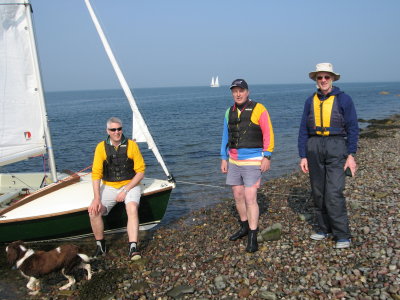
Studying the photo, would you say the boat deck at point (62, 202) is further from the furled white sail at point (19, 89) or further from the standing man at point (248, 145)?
the standing man at point (248, 145)

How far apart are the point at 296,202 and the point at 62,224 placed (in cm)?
538

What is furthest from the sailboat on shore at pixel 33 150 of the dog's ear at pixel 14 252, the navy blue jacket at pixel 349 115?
the navy blue jacket at pixel 349 115

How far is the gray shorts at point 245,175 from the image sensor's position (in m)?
5.50

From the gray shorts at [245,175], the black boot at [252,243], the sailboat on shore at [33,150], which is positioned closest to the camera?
the gray shorts at [245,175]

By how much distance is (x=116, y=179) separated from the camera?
21.1ft

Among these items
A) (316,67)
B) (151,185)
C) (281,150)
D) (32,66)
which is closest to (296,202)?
(151,185)

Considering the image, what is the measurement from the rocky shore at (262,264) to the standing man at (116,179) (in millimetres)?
578

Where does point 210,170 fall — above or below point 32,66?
below

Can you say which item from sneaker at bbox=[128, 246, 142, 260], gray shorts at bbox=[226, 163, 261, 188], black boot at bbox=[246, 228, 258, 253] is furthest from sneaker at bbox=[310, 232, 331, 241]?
sneaker at bbox=[128, 246, 142, 260]

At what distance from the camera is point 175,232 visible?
8031mm

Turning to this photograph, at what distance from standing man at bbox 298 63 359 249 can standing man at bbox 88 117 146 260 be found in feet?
9.87

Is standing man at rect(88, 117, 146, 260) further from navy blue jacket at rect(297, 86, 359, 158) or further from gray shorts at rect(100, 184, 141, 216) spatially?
navy blue jacket at rect(297, 86, 359, 158)

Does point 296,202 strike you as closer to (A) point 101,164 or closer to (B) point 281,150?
(A) point 101,164

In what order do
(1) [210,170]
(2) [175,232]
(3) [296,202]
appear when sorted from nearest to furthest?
(2) [175,232] < (3) [296,202] < (1) [210,170]
